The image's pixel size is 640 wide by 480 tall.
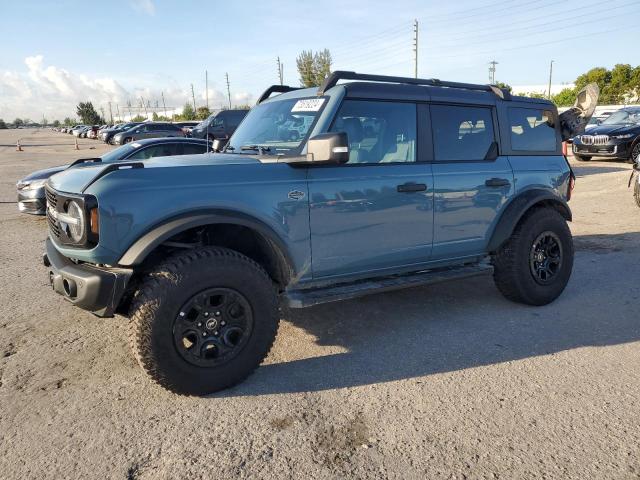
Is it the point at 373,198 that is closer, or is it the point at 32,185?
the point at 373,198

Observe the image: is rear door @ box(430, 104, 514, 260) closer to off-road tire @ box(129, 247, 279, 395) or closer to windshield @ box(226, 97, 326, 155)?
windshield @ box(226, 97, 326, 155)

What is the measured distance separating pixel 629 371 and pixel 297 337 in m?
2.40

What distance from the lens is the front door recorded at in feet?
11.4

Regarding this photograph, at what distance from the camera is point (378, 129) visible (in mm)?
3822

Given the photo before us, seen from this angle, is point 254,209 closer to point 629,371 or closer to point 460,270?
point 460,270

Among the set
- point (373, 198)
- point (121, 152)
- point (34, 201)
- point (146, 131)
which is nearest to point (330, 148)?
point (373, 198)

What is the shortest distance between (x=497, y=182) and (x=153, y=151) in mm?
6346

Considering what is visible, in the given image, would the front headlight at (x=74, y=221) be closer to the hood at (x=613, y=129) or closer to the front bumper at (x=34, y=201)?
the front bumper at (x=34, y=201)

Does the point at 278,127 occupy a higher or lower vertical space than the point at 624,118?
lower

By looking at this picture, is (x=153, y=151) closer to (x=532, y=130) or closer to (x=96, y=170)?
(x=96, y=170)

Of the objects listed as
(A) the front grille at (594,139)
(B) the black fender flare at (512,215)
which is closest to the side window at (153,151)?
(B) the black fender flare at (512,215)

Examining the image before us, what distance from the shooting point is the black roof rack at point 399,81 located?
3.70m

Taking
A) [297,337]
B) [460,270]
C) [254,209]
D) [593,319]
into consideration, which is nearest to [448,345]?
[460,270]

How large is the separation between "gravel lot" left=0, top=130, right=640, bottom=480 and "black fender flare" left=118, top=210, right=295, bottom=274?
3.05ft
